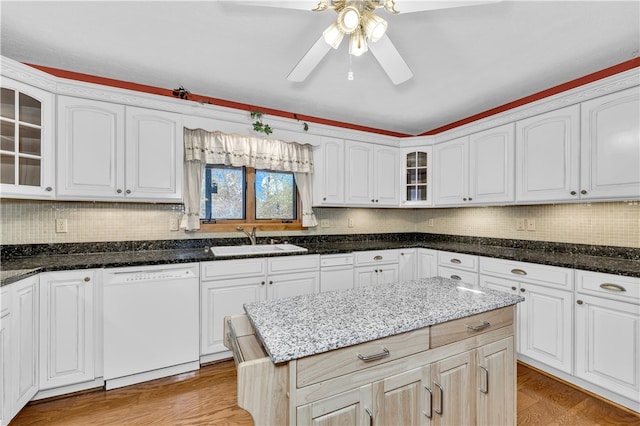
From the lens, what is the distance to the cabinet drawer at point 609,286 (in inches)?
72.6

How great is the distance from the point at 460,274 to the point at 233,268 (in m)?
2.23

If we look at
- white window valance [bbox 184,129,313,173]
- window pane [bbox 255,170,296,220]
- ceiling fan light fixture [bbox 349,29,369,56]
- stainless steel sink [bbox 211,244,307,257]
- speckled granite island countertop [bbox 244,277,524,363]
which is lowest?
speckled granite island countertop [bbox 244,277,524,363]

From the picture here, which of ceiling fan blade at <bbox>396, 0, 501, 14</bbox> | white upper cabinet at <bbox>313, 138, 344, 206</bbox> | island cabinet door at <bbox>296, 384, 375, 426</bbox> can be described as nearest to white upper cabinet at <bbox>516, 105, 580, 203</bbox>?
ceiling fan blade at <bbox>396, 0, 501, 14</bbox>

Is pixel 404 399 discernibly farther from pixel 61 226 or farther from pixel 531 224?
pixel 61 226

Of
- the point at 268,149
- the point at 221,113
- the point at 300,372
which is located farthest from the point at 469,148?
the point at 300,372

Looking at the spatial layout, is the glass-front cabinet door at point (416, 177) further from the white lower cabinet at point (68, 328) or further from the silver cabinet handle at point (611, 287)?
the white lower cabinet at point (68, 328)

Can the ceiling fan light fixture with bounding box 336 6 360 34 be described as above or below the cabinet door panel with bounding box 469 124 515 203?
above

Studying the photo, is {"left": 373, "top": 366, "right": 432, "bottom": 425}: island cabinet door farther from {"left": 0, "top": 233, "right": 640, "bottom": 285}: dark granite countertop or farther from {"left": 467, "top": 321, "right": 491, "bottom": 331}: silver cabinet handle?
{"left": 0, "top": 233, "right": 640, "bottom": 285}: dark granite countertop

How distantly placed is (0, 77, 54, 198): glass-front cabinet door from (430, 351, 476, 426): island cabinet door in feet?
8.85

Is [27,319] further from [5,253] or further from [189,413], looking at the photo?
[189,413]

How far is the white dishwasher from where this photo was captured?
6.93 feet

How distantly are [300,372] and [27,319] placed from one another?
A: 1992 mm

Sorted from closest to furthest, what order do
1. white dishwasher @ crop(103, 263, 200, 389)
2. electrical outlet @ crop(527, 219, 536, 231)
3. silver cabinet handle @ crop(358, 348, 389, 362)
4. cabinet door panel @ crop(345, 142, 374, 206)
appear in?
silver cabinet handle @ crop(358, 348, 389, 362) < white dishwasher @ crop(103, 263, 200, 389) < electrical outlet @ crop(527, 219, 536, 231) < cabinet door panel @ crop(345, 142, 374, 206)

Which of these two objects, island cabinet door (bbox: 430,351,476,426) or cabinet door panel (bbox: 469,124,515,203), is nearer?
island cabinet door (bbox: 430,351,476,426)
